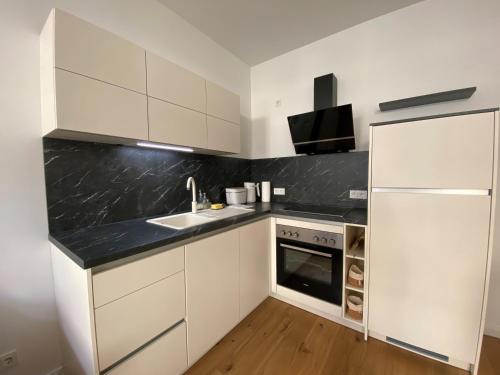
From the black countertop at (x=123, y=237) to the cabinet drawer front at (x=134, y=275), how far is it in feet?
0.20

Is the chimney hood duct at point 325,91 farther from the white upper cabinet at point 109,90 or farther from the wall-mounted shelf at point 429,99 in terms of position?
the white upper cabinet at point 109,90

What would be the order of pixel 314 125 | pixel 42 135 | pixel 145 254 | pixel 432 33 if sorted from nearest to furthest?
pixel 145 254 < pixel 42 135 < pixel 432 33 < pixel 314 125

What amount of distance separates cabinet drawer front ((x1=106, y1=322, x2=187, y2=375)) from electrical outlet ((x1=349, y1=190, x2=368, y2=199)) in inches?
71.1

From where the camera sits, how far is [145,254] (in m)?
1.01

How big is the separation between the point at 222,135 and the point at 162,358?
164cm

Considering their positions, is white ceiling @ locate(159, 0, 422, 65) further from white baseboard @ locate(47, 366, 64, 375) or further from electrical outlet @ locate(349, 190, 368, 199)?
white baseboard @ locate(47, 366, 64, 375)

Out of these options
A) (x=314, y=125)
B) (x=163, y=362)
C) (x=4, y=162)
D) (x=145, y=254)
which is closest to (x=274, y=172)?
(x=314, y=125)

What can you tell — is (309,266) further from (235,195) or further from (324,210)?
→ (235,195)

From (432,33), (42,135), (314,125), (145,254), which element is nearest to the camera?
(145,254)

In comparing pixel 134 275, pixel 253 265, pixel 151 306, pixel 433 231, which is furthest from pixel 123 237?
pixel 433 231

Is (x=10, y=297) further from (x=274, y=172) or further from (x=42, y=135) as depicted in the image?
(x=274, y=172)

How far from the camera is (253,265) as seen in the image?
176 cm

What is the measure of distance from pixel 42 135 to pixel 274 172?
206cm

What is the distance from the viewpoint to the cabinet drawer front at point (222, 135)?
1.75 metres
